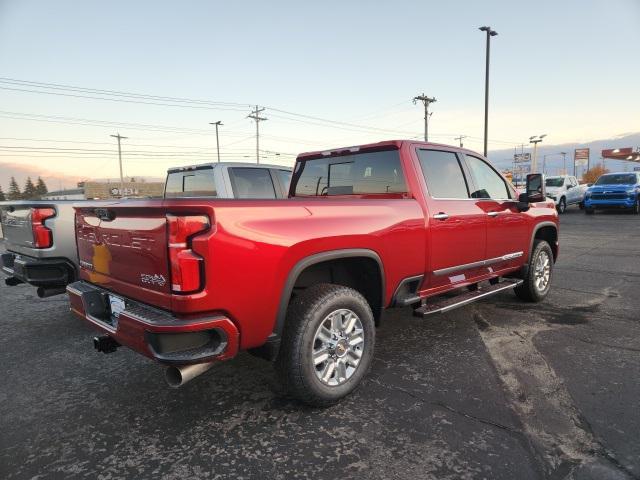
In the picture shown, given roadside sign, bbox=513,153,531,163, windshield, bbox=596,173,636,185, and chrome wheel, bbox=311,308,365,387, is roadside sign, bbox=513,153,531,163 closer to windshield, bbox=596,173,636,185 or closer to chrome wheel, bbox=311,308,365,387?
windshield, bbox=596,173,636,185

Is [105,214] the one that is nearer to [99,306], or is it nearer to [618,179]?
[99,306]

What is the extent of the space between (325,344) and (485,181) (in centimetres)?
289

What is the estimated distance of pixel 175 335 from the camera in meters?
2.30

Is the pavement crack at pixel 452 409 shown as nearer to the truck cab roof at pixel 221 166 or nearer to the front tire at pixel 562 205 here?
the truck cab roof at pixel 221 166

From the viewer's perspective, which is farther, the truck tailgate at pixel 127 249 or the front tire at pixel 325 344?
the front tire at pixel 325 344

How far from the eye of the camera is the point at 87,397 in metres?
3.20

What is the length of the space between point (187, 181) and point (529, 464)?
5917 mm

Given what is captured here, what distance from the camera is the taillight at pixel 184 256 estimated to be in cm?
225

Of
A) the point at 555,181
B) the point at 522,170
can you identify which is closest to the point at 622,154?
the point at 522,170

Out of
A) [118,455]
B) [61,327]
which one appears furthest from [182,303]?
[61,327]

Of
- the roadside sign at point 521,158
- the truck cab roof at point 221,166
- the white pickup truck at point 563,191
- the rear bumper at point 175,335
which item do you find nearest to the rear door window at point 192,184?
the truck cab roof at point 221,166

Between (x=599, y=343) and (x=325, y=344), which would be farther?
(x=599, y=343)

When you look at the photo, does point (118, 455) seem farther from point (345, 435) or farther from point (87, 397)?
Answer: point (345, 435)

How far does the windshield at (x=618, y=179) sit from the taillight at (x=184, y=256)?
75.6ft
